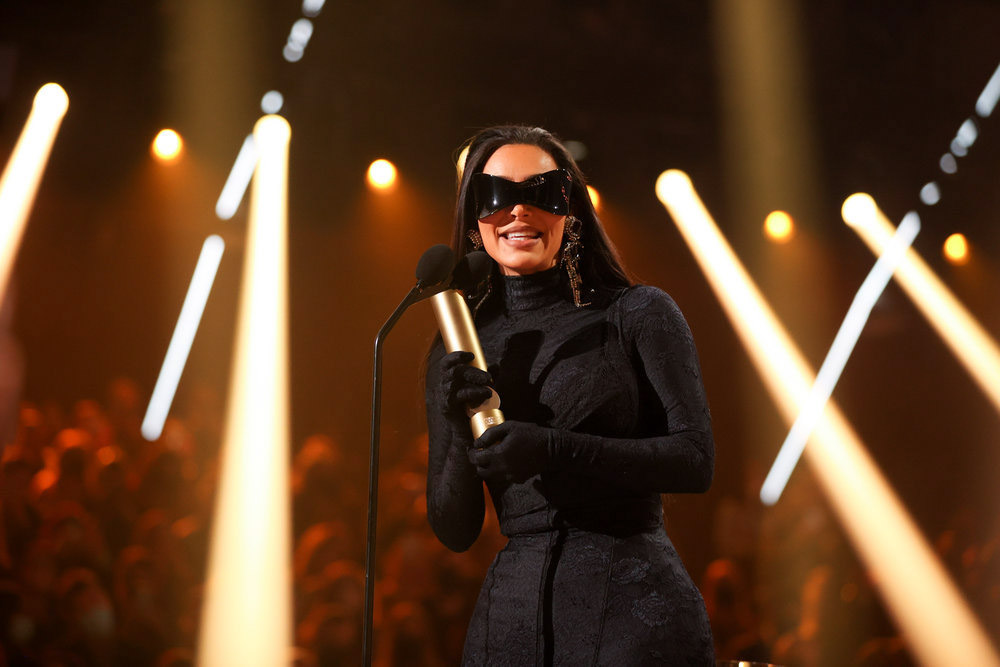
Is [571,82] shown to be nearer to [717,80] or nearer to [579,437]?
[717,80]

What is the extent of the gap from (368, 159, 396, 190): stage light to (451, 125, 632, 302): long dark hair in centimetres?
467

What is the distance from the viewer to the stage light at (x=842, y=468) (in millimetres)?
5617

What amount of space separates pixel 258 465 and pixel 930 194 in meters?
5.34

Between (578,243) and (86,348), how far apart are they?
4569 mm

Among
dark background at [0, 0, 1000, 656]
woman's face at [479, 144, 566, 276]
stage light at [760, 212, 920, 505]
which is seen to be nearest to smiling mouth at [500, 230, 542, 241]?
woman's face at [479, 144, 566, 276]

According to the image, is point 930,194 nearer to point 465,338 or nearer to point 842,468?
point 842,468

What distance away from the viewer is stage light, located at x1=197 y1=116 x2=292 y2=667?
4.49 meters

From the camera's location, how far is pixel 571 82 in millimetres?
5734

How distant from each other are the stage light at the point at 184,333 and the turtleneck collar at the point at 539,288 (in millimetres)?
4248

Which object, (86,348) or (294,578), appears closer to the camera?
(294,578)

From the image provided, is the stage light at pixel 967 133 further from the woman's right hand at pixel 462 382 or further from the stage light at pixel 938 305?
the woman's right hand at pixel 462 382

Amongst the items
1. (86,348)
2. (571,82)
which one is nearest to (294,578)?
(86,348)

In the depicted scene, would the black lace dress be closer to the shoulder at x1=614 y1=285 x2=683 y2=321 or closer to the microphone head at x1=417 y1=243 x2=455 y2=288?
the shoulder at x1=614 y1=285 x2=683 y2=321

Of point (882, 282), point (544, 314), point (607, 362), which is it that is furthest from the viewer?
point (882, 282)
